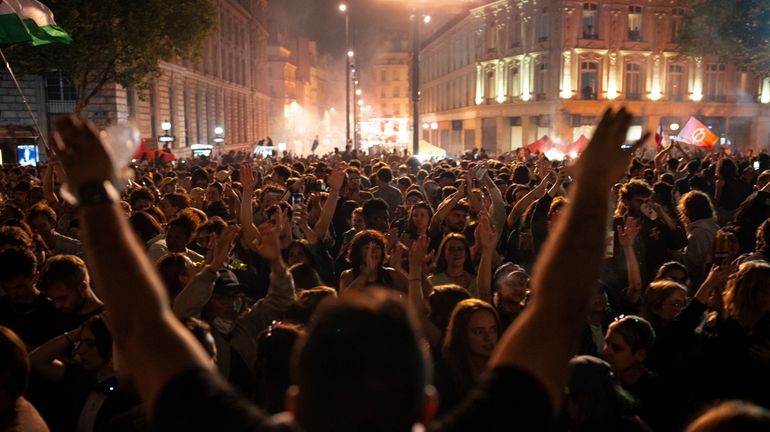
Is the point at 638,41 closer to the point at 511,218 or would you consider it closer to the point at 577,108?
the point at 577,108

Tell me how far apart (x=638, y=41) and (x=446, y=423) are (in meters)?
50.2

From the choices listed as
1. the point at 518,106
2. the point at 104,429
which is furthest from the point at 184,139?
the point at 104,429

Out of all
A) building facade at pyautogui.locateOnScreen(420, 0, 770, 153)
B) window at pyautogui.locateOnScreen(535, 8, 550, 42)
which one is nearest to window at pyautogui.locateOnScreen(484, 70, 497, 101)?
building facade at pyautogui.locateOnScreen(420, 0, 770, 153)

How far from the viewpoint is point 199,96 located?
56094 millimetres

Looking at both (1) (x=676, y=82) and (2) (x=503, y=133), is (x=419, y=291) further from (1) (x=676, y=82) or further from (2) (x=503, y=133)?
(2) (x=503, y=133)

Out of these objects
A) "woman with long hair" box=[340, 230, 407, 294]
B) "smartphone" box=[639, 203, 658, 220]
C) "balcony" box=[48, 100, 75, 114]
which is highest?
Answer: "balcony" box=[48, 100, 75, 114]

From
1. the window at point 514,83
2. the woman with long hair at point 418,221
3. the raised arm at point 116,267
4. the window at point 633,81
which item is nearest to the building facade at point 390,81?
the window at point 514,83

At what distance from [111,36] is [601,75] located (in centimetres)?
3113

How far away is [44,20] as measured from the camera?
16062 mm

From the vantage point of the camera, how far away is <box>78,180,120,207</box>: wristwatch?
182 centimetres

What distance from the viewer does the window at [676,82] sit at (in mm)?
48969

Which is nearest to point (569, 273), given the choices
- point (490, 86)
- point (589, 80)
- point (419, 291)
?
point (419, 291)

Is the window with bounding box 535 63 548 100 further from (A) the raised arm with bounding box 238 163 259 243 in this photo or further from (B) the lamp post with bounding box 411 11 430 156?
(A) the raised arm with bounding box 238 163 259 243

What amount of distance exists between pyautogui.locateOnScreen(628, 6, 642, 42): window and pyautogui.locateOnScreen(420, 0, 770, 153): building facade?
0.21 ft
